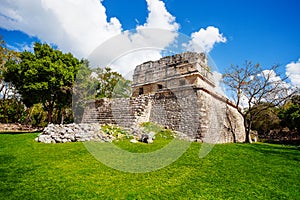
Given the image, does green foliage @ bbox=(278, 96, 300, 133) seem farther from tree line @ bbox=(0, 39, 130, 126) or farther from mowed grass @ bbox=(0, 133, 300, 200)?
tree line @ bbox=(0, 39, 130, 126)

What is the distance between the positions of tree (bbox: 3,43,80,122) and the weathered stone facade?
2.86m

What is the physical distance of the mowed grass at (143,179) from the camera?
3.47 meters

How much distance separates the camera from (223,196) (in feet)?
11.4

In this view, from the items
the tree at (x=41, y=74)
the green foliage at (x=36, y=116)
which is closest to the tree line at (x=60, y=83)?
the tree at (x=41, y=74)

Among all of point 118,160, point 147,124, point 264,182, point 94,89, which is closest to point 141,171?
point 118,160

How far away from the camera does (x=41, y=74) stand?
12.3m

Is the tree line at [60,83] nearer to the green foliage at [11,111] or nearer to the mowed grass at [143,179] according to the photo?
the green foliage at [11,111]

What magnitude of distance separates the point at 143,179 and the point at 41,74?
37.9ft

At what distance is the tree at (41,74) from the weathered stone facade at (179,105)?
2857 millimetres

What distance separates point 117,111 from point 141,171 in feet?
25.5

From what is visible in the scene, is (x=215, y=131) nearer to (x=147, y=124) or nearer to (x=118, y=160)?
(x=147, y=124)

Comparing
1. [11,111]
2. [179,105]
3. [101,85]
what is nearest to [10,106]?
[11,111]

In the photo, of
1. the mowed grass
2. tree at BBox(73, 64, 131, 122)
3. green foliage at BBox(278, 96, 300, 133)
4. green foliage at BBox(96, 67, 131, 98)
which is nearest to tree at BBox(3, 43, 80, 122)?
tree at BBox(73, 64, 131, 122)

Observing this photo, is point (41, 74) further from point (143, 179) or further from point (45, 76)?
point (143, 179)
